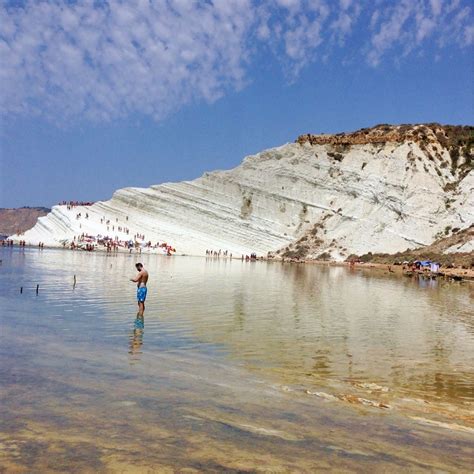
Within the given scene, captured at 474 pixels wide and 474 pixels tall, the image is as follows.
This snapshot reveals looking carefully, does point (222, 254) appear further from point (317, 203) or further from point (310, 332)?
point (310, 332)

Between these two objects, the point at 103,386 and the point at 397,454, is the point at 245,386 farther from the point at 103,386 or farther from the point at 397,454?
the point at 397,454

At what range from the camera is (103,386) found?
7375 millimetres

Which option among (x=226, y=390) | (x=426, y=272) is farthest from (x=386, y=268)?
(x=226, y=390)

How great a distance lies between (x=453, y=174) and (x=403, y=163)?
667 centimetres

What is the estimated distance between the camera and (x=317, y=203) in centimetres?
7725

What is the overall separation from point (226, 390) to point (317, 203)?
7080cm

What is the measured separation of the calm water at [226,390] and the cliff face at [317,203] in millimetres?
53648

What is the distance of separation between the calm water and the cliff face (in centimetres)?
5365

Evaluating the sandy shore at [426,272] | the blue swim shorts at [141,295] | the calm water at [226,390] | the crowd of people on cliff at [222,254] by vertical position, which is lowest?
the calm water at [226,390]

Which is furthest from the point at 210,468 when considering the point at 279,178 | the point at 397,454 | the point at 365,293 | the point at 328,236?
the point at 279,178

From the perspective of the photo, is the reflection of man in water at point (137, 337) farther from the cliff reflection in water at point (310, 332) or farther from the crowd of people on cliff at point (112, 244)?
the crowd of people on cliff at point (112, 244)

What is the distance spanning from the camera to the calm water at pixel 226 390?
520 centimetres

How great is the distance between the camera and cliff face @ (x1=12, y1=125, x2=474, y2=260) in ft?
227

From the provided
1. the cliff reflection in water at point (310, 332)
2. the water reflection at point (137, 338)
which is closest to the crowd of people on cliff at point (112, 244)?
the cliff reflection in water at point (310, 332)
